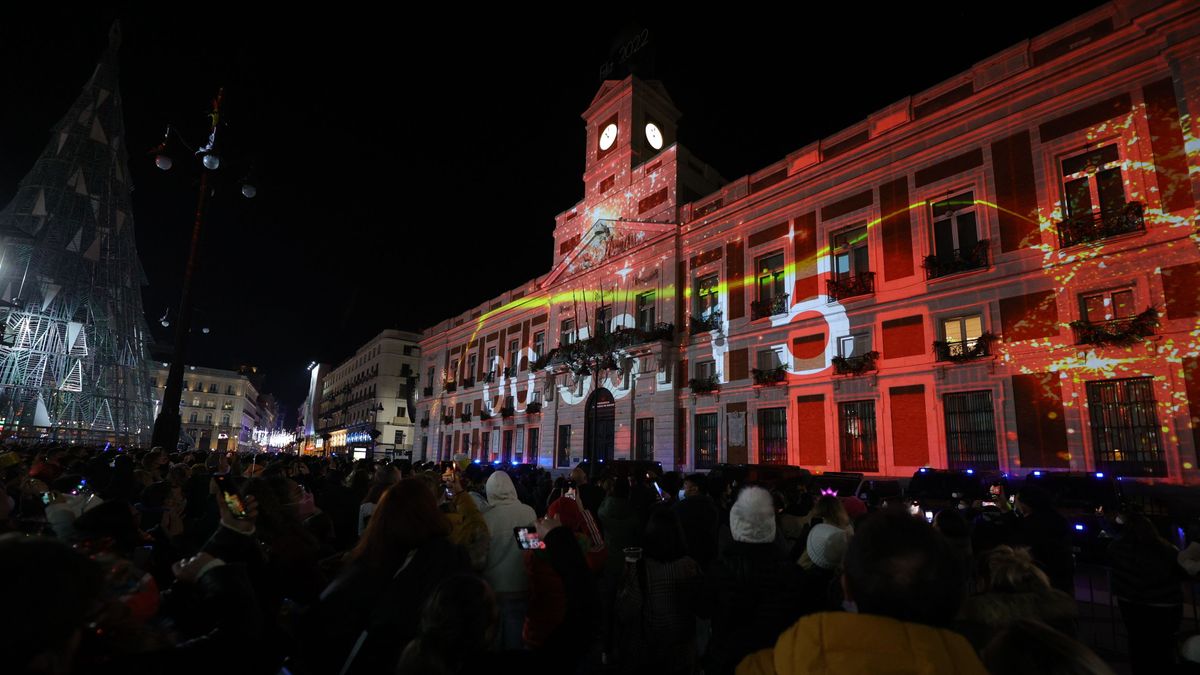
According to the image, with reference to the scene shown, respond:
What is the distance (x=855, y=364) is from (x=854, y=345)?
0.84 meters

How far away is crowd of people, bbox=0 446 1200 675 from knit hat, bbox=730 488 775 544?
0.6 inches

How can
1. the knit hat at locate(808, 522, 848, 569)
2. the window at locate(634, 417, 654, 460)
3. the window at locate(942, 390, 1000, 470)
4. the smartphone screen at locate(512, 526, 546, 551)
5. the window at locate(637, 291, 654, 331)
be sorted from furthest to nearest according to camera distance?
the window at locate(637, 291, 654, 331), the window at locate(634, 417, 654, 460), the window at locate(942, 390, 1000, 470), the knit hat at locate(808, 522, 848, 569), the smartphone screen at locate(512, 526, 546, 551)

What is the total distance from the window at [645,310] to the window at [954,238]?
12.0 meters

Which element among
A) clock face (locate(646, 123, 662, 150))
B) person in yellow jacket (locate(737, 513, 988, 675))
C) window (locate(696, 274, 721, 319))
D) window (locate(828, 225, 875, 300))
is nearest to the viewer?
person in yellow jacket (locate(737, 513, 988, 675))

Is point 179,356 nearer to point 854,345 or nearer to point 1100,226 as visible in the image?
point 854,345

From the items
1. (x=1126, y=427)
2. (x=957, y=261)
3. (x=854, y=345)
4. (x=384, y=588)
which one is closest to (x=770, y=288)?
(x=854, y=345)

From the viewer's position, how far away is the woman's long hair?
3041mm

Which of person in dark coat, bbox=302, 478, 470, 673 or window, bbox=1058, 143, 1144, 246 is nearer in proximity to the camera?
person in dark coat, bbox=302, 478, 470, 673

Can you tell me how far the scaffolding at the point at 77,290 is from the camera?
84.2ft

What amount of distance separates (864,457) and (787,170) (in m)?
10.8

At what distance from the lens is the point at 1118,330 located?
1322 centimetres

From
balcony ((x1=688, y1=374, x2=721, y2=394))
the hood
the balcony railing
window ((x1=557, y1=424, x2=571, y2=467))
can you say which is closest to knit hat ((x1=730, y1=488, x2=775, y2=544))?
the hood

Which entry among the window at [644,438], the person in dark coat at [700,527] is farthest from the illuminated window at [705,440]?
the person in dark coat at [700,527]

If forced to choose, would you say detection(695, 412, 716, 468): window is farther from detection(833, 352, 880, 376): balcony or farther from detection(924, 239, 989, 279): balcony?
detection(924, 239, 989, 279): balcony
